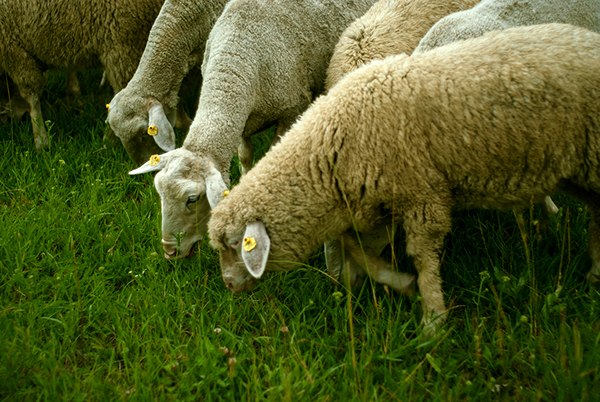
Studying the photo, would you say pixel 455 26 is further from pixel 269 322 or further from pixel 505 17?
pixel 269 322

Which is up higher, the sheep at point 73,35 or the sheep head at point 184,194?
the sheep at point 73,35

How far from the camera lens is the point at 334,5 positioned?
4.10m

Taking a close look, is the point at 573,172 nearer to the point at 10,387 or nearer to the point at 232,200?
the point at 232,200

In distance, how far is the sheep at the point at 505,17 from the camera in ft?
10.4

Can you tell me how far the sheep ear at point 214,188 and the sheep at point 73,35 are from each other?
7.03ft

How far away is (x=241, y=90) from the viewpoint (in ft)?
11.5

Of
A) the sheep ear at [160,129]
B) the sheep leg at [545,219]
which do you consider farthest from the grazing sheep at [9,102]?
the sheep leg at [545,219]

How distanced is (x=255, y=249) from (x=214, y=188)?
2.26 ft

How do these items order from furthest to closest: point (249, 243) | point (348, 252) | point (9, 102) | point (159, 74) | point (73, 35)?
point (9, 102), point (73, 35), point (159, 74), point (348, 252), point (249, 243)

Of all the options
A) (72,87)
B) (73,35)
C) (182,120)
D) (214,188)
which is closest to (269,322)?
(214,188)

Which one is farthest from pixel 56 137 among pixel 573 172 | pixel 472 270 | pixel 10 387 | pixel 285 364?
pixel 573 172

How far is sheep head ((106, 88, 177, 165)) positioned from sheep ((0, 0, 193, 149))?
75 cm

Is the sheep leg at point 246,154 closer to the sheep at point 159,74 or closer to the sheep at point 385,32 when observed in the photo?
the sheep at point 159,74

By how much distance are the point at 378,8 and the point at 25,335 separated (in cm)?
312
